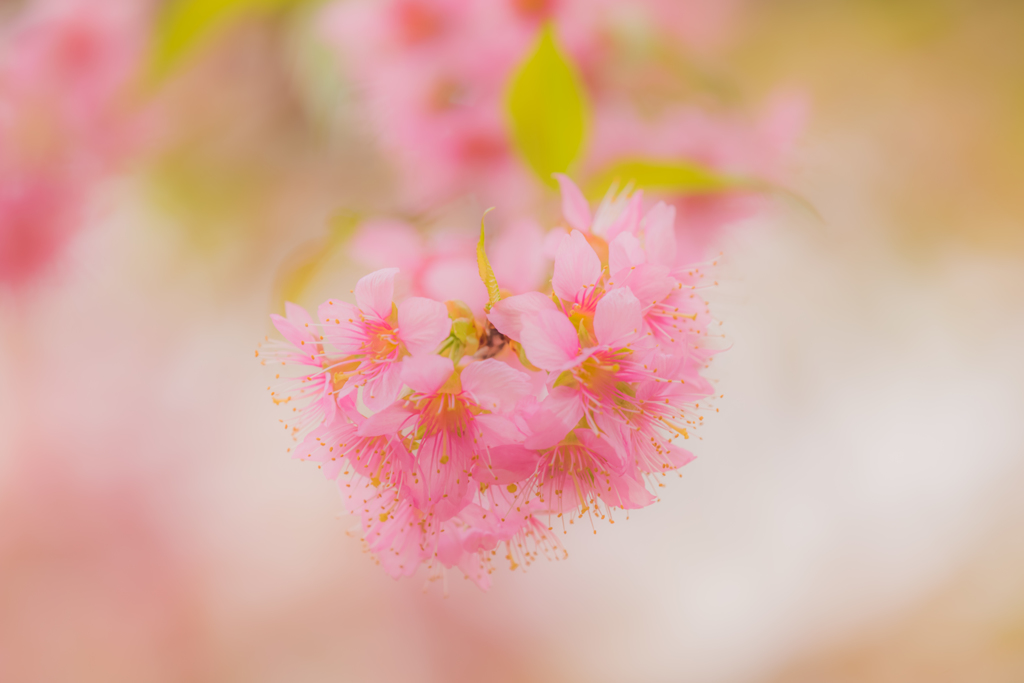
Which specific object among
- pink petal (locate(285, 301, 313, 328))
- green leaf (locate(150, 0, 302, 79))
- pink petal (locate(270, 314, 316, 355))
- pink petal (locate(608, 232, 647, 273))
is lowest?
pink petal (locate(270, 314, 316, 355))

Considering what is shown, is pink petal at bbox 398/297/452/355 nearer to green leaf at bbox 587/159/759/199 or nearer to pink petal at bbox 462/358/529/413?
pink petal at bbox 462/358/529/413

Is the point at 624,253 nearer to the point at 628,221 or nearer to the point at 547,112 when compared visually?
the point at 628,221

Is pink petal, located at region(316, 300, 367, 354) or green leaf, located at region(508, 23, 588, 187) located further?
green leaf, located at region(508, 23, 588, 187)

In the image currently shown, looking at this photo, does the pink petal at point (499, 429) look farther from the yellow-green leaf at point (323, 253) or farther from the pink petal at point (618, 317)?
the yellow-green leaf at point (323, 253)

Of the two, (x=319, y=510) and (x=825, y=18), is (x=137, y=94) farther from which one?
(x=825, y=18)

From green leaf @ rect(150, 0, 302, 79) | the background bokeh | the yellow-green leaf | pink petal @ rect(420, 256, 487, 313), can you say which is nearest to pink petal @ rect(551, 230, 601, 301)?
pink petal @ rect(420, 256, 487, 313)

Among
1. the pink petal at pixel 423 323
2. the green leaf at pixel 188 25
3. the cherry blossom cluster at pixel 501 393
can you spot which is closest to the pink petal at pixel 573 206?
the cherry blossom cluster at pixel 501 393

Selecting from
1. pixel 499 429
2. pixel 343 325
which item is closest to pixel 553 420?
pixel 499 429
